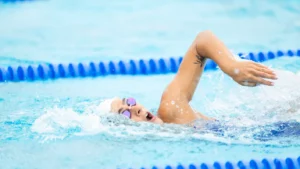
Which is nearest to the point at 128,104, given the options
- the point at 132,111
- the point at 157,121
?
the point at 132,111

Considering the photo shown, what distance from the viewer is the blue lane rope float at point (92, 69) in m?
4.63

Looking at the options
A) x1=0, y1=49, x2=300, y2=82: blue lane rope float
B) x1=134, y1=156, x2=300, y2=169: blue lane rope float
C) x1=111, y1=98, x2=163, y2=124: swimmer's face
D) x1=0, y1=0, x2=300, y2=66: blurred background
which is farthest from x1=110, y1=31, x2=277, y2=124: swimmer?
x1=0, y1=0, x2=300, y2=66: blurred background

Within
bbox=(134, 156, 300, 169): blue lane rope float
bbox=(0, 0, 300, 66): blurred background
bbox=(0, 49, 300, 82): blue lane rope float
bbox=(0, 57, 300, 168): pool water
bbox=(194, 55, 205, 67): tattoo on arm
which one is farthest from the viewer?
bbox=(0, 0, 300, 66): blurred background

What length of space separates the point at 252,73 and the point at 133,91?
1.59 metres

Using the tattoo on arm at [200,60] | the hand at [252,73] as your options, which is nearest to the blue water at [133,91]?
the tattoo on arm at [200,60]

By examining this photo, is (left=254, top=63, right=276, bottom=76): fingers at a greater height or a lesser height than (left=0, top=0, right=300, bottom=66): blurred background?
lesser

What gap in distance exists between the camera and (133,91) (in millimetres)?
4504

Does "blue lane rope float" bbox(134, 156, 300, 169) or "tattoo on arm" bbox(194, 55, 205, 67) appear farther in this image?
"tattoo on arm" bbox(194, 55, 205, 67)

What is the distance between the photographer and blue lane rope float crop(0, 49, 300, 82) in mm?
4629

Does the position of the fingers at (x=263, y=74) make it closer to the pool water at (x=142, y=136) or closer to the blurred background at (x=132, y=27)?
the pool water at (x=142, y=136)

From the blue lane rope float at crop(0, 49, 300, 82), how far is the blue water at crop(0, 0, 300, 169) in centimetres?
8

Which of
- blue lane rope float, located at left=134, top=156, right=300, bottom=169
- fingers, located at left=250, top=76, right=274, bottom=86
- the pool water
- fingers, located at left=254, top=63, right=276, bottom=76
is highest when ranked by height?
fingers, located at left=254, top=63, right=276, bottom=76

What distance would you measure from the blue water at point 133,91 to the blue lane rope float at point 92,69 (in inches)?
3.3

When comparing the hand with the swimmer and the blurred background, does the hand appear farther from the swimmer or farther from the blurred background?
the blurred background
